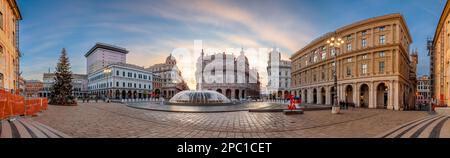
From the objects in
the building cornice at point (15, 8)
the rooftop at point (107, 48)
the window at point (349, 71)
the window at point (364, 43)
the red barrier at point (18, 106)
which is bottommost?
the red barrier at point (18, 106)

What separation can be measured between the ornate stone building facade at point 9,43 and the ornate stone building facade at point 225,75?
181 ft

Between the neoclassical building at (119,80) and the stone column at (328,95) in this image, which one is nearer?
the stone column at (328,95)

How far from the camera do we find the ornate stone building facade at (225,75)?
2872 inches

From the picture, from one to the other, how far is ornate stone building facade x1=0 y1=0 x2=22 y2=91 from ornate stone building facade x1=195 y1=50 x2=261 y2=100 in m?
55.1

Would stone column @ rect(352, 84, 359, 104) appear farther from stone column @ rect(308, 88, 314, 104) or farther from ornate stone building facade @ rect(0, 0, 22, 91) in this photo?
ornate stone building facade @ rect(0, 0, 22, 91)

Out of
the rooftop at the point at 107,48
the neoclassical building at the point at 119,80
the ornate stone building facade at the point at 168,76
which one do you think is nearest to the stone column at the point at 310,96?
the neoclassical building at the point at 119,80

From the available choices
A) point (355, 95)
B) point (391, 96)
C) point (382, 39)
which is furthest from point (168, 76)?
point (391, 96)

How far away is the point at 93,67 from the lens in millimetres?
95312

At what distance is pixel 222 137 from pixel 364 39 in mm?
35429

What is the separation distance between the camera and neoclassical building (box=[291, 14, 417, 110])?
90.6 feet

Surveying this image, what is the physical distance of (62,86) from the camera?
2672cm

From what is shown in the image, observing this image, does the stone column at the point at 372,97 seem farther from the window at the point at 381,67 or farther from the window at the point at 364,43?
the window at the point at 364,43

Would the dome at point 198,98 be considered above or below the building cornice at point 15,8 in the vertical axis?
below

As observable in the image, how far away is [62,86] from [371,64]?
159 feet
